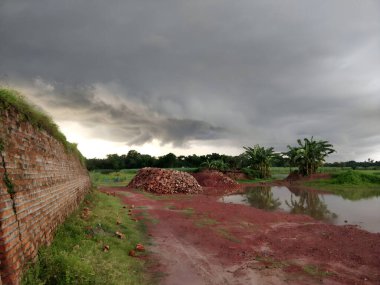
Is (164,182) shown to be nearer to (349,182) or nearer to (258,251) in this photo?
(258,251)

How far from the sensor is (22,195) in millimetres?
5059

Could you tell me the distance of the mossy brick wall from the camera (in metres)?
4.25

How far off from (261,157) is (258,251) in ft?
140

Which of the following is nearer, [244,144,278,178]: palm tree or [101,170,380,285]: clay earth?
[101,170,380,285]: clay earth

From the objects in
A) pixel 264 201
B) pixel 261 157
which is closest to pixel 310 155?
pixel 261 157

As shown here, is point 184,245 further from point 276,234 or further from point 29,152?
point 29,152

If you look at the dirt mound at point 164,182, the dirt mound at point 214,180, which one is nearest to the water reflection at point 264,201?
the dirt mound at point 164,182

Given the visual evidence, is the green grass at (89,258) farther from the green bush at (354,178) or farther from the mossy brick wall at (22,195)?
the green bush at (354,178)

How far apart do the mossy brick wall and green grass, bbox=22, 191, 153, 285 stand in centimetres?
29

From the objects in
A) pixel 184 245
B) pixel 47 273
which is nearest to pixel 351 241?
pixel 184 245

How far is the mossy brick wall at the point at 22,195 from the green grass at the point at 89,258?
0.94ft

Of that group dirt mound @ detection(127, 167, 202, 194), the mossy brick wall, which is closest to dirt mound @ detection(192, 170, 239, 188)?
dirt mound @ detection(127, 167, 202, 194)

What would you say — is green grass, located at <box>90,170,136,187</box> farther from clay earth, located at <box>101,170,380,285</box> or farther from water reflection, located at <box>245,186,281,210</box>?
clay earth, located at <box>101,170,380,285</box>

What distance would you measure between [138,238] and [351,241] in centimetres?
733
